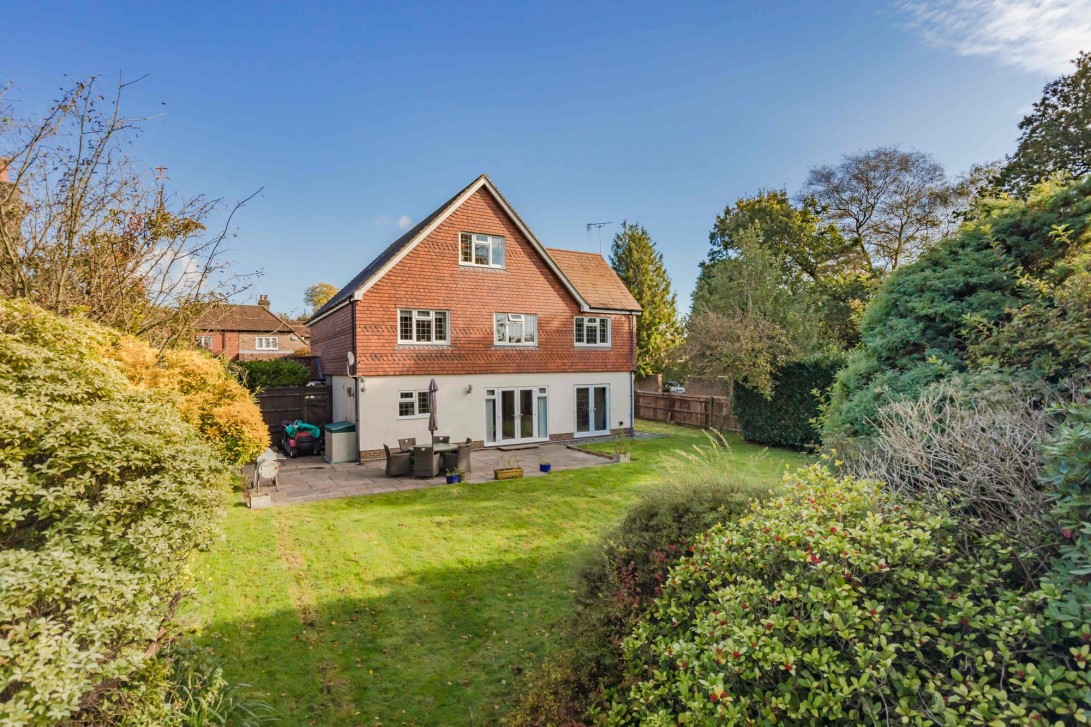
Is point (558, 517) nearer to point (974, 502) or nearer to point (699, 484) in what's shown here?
point (699, 484)

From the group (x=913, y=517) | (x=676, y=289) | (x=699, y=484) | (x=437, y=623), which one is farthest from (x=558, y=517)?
(x=676, y=289)

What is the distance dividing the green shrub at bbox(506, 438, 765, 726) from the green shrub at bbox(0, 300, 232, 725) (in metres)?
2.84

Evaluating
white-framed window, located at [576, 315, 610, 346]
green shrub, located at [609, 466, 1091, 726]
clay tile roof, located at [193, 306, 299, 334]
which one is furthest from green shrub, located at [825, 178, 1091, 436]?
clay tile roof, located at [193, 306, 299, 334]

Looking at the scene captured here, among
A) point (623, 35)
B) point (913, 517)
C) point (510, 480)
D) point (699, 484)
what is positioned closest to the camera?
point (913, 517)

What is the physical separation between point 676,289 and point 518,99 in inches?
1159

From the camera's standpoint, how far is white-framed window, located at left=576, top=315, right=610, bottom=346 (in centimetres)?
1984

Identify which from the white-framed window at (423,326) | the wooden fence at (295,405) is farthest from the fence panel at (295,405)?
the white-framed window at (423,326)

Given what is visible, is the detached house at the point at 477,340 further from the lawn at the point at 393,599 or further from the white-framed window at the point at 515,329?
the lawn at the point at 393,599

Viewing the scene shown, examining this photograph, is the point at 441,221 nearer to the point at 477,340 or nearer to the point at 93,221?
the point at 477,340

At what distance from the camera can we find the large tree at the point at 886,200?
24.7 m

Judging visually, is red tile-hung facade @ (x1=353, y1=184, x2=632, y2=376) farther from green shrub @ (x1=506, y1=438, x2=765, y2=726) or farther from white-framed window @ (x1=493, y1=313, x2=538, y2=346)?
green shrub @ (x1=506, y1=438, x2=765, y2=726)

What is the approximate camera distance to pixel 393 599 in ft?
20.7

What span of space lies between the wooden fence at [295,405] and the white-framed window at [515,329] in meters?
7.31

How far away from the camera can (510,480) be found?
1285cm
